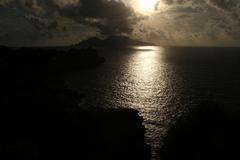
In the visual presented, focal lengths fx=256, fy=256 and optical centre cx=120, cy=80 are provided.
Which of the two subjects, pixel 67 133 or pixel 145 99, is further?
pixel 145 99

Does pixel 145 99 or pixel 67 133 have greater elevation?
pixel 67 133

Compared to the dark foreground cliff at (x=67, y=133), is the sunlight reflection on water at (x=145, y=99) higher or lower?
lower

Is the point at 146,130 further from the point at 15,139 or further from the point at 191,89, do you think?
the point at 191,89

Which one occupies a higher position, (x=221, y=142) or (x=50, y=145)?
(x=221, y=142)

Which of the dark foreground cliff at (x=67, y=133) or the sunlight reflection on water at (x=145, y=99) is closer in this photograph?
the dark foreground cliff at (x=67, y=133)

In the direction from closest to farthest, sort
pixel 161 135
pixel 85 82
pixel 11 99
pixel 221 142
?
1. pixel 221 142
2. pixel 161 135
3. pixel 11 99
4. pixel 85 82

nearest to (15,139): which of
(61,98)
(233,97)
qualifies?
(61,98)

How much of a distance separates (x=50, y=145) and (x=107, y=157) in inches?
406

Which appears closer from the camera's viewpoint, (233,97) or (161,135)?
(161,135)

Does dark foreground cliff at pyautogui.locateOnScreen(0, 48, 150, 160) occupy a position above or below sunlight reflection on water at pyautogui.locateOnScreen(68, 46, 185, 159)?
above

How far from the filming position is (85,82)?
132m

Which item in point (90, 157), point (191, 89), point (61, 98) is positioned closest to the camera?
point (90, 157)

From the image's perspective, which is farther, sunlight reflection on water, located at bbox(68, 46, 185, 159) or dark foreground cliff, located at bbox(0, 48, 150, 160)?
sunlight reflection on water, located at bbox(68, 46, 185, 159)

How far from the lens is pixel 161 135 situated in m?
60.5
